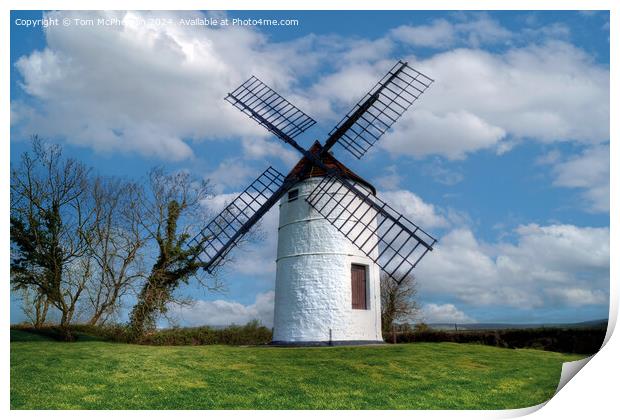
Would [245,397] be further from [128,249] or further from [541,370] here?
[128,249]

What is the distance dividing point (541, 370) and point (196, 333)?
1158 cm

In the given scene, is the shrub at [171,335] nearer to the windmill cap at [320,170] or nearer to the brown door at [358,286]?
the brown door at [358,286]

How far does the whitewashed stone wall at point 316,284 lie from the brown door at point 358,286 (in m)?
0.19

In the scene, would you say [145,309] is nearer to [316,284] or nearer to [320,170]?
[316,284]

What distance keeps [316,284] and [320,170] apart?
3.67 meters

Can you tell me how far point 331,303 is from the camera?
1593 centimetres

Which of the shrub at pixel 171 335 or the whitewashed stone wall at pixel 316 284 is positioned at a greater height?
the whitewashed stone wall at pixel 316 284

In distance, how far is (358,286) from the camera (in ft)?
55.3

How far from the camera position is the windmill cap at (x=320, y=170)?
17375 millimetres

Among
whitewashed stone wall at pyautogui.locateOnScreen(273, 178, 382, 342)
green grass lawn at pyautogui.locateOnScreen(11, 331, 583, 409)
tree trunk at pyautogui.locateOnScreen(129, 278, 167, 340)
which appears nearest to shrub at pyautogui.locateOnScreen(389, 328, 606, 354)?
green grass lawn at pyautogui.locateOnScreen(11, 331, 583, 409)

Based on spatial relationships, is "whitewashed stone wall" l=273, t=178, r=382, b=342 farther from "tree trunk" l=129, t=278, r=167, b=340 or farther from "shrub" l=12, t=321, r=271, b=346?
"tree trunk" l=129, t=278, r=167, b=340

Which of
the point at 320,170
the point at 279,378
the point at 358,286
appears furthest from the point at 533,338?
the point at 279,378

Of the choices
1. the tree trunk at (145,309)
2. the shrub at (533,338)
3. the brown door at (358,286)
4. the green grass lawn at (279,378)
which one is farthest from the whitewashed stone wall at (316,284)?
the shrub at (533,338)
